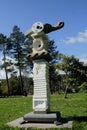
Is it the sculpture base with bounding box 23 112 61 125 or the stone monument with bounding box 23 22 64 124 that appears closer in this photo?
the sculpture base with bounding box 23 112 61 125

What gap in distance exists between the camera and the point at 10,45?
201ft

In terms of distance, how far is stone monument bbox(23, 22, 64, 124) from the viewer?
1181 centimetres

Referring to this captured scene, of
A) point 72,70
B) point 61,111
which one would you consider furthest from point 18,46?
point 61,111

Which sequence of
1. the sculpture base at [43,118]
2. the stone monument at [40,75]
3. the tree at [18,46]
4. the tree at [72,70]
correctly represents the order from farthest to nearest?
1. the tree at [18,46]
2. the tree at [72,70]
3. the stone monument at [40,75]
4. the sculpture base at [43,118]

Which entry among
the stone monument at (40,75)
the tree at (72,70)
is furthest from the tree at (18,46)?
the stone monument at (40,75)

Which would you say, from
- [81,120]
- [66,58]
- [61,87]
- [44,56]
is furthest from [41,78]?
[61,87]

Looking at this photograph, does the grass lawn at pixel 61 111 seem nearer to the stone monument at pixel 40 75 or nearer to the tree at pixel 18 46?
the stone monument at pixel 40 75

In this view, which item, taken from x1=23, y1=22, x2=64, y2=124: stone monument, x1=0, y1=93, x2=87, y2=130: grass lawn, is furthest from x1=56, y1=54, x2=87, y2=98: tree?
x1=23, y1=22, x2=64, y2=124: stone monument

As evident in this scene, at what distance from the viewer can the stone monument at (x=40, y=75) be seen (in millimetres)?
11812

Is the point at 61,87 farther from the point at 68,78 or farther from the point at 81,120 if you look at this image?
the point at 81,120

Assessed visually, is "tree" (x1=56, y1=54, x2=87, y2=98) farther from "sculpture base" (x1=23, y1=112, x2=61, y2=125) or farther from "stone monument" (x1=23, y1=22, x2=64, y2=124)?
"sculpture base" (x1=23, y1=112, x2=61, y2=125)

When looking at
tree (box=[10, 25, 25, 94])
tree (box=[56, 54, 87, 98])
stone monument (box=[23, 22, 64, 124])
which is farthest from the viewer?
tree (box=[10, 25, 25, 94])

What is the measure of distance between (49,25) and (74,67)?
17.6 metres

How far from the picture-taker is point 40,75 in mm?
12359
